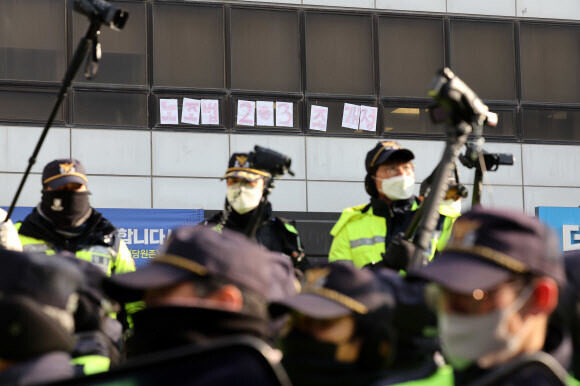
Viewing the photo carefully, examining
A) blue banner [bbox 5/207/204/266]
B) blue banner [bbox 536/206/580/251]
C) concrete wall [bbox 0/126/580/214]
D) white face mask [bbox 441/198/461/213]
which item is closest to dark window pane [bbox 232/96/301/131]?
concrete wall [bbox 0/126/580/214]

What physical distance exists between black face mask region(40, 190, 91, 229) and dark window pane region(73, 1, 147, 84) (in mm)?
7482

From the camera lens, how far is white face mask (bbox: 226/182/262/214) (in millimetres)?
5742

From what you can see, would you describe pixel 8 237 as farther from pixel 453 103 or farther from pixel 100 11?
pixel 453 103

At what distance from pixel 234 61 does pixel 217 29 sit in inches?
18.1

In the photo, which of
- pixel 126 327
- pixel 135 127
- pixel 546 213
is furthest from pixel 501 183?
pixel 126 327

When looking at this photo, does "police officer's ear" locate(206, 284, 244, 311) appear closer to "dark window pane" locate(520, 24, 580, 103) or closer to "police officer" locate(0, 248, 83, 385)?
"police officer" locate(0, 248, 83, 385)

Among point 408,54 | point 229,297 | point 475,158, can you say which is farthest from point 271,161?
point 408,54

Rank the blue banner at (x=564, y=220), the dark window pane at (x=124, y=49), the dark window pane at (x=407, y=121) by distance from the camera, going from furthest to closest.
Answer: the dark window pane at (x=407, y=121), the dark window pane at (x=124, y=49), the blue banner at (x=564, y=220)

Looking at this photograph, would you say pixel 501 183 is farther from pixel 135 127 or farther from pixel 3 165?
pixel 3 165

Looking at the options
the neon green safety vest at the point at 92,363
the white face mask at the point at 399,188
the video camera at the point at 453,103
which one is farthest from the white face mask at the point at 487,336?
the white face mask at the point at 399,188

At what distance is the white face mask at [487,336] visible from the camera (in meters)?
2.22

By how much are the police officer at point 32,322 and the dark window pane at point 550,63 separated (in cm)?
1250

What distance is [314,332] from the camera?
8.28 feet

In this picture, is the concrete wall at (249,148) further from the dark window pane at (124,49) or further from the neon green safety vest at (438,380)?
the neon green safety vest at (438,380)
